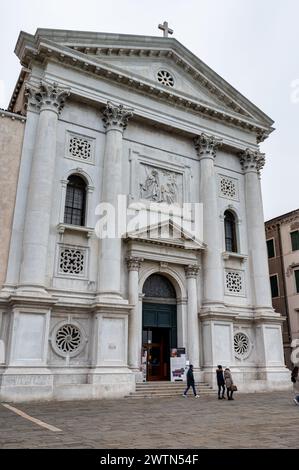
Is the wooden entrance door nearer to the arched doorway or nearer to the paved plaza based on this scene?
the arched doorway

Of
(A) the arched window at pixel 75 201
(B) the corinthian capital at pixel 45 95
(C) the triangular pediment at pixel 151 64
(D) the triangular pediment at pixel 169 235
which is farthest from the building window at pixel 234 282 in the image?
(B) the corinthian capital at pixel 45 95

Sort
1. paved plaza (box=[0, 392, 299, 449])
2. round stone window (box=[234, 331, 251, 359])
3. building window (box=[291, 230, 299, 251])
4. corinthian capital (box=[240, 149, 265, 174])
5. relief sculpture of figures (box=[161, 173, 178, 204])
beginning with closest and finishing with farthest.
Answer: paved plaza (box=[0, 392, 299, 449]), round stone window (box=[234, 331, 251, 359]), relief sculpture of figures (box=[161, 173, 178, 204]), corinthian capital (box=[240, 149, 265, 174]), building window (box=[291, 230, 299, 251])

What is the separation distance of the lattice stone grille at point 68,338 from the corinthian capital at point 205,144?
43.3 ft

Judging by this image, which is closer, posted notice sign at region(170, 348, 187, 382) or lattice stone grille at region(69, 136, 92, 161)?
posted notice sign at region(170, 348, 187, 382)

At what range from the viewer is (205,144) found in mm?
25234

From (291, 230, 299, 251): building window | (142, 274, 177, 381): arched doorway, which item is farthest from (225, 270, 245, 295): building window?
(291, 230, 299, 251): building window

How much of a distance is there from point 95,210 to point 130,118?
6.02 m

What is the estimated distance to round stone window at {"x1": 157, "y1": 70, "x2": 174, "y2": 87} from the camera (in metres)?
25.0

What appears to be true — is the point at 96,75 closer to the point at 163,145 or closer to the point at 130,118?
the point at 130,118

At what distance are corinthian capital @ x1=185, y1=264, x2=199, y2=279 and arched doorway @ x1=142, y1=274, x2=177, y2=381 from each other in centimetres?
118

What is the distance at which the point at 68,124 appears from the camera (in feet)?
70.2
